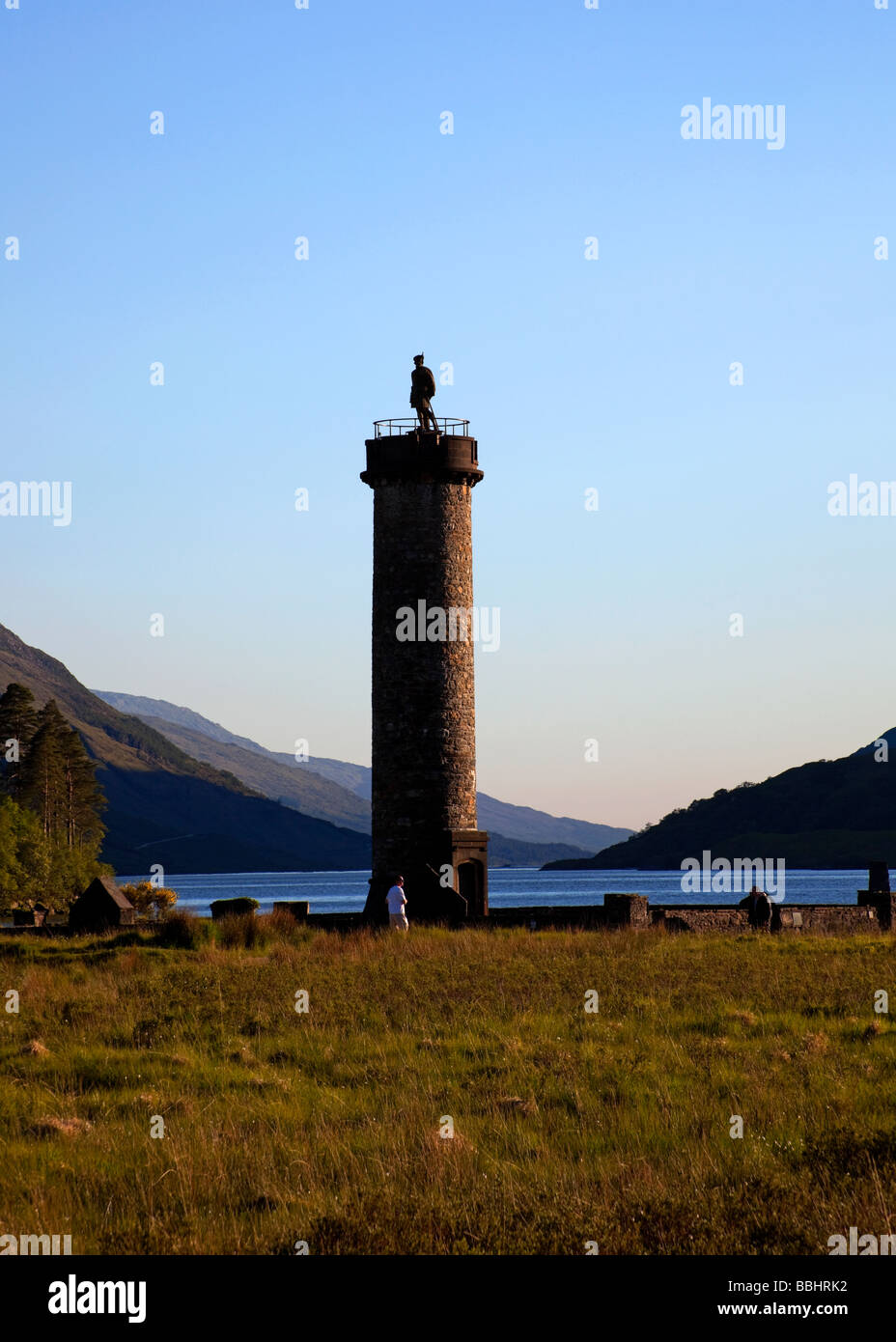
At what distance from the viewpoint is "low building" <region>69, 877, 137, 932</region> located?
1374 inches

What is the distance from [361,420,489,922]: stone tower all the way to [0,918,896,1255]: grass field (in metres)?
15.9

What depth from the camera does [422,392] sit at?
4400 cm

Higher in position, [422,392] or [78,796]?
[422,392]

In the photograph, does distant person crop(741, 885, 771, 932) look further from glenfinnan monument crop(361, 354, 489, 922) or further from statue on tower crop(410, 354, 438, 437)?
statue on tower crop(410, 354, 438, 437)

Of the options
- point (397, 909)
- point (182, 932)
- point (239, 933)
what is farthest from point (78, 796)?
point (182, 932)

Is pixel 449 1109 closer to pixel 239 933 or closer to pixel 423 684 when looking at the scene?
pixel 239 933

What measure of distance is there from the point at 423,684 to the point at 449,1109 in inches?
1085

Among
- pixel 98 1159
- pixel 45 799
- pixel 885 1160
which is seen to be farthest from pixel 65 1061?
pixel 45 799

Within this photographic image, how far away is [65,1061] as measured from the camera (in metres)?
16.4

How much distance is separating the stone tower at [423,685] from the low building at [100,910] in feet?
26.0

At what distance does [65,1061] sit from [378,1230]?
7939 millimetres

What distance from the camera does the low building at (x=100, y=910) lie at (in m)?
34.9

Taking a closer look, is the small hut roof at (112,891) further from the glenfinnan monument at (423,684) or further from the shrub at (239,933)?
the glenfinnan monument at (423,684)
